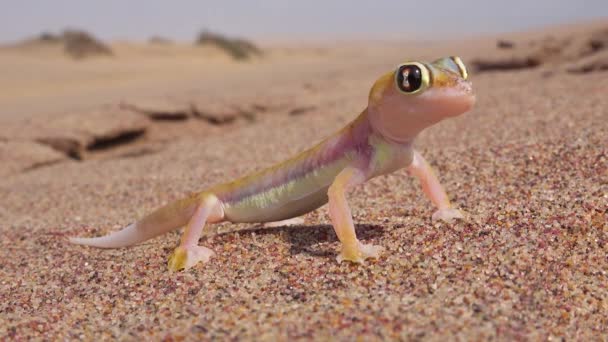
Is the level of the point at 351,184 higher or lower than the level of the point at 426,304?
higher

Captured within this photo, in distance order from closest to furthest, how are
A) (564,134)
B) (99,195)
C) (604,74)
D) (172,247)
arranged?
(172,247) < (564,134) < (99,195) < (604,74)

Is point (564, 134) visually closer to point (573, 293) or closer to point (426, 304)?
point (573, 293)

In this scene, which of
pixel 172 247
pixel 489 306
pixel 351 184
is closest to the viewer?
pixel 489 306

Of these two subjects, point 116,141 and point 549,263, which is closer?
point 549,263

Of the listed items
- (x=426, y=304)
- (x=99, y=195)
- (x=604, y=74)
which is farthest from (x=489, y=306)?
(x=604, y=74)

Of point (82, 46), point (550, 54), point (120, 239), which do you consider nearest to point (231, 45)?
point (82, 46)

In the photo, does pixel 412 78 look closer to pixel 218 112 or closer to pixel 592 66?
pixel 592 66
